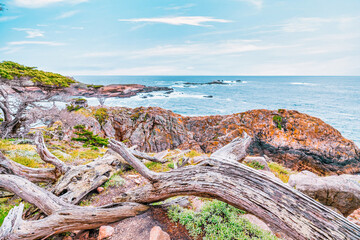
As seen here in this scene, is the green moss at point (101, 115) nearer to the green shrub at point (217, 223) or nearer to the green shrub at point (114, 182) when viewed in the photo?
the green shrub at point (114, 182)

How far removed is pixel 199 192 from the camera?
359cm

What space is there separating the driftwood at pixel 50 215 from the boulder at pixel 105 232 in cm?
20

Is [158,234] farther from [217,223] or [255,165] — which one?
[255,165]

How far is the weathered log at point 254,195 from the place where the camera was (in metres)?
2.43

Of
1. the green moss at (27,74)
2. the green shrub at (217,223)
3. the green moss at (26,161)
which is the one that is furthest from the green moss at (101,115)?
the green shrub at (217,223)

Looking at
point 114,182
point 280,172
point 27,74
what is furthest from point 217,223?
point 27,74

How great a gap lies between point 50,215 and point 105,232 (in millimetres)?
1151

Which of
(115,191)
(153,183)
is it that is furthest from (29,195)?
(153,183)

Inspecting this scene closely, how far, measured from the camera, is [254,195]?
2996mm

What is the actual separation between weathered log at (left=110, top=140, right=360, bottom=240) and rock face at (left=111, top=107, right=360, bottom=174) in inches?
421

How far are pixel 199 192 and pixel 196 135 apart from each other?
14.6 m

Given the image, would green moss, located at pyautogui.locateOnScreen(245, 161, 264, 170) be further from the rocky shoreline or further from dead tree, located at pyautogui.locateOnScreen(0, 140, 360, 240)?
the rocky shoreline

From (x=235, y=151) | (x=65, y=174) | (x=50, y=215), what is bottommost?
(x=65, y=174)

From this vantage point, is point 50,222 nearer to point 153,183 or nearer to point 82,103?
point 153,183
